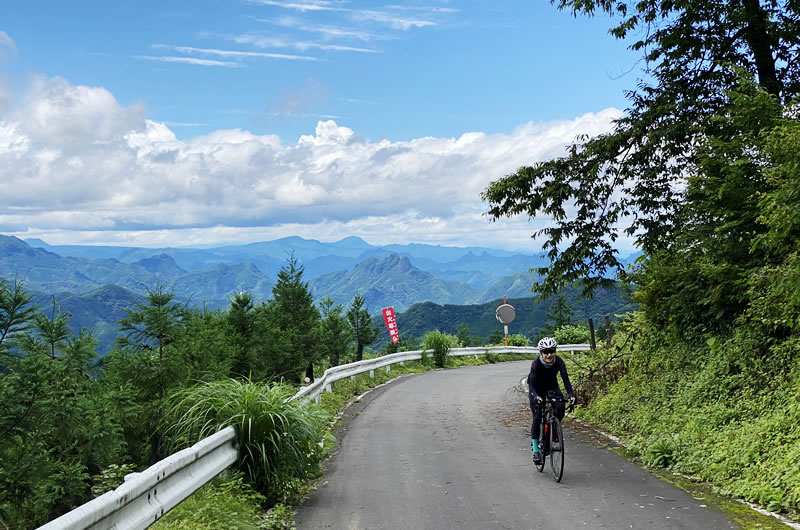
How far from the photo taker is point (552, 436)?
28.4 feet

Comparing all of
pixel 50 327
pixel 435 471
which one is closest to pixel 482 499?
pixel 435 471

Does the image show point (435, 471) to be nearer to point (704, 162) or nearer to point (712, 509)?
point (712, 509)

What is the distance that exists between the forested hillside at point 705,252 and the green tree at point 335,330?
52.3m

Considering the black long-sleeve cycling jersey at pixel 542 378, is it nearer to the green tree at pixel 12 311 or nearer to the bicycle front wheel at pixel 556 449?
the bicycle front wheel at pixel 556 449

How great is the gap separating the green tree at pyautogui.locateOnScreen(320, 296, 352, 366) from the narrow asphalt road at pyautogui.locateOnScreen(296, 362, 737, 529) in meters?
54.2

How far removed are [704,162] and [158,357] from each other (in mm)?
17581

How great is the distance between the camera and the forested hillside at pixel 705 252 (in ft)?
26.5

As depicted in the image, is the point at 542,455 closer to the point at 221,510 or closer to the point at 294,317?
the point at 221,510

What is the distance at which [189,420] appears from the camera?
7.48 m

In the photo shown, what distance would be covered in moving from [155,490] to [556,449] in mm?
5042

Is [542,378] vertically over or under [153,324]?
under

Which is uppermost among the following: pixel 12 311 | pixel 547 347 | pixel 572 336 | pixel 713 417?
pixel 12 311

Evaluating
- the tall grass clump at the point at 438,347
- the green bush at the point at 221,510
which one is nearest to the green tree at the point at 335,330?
the tall grass clump at the point at 438,347

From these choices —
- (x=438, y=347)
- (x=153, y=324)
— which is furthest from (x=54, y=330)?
(x=438, y=347)
